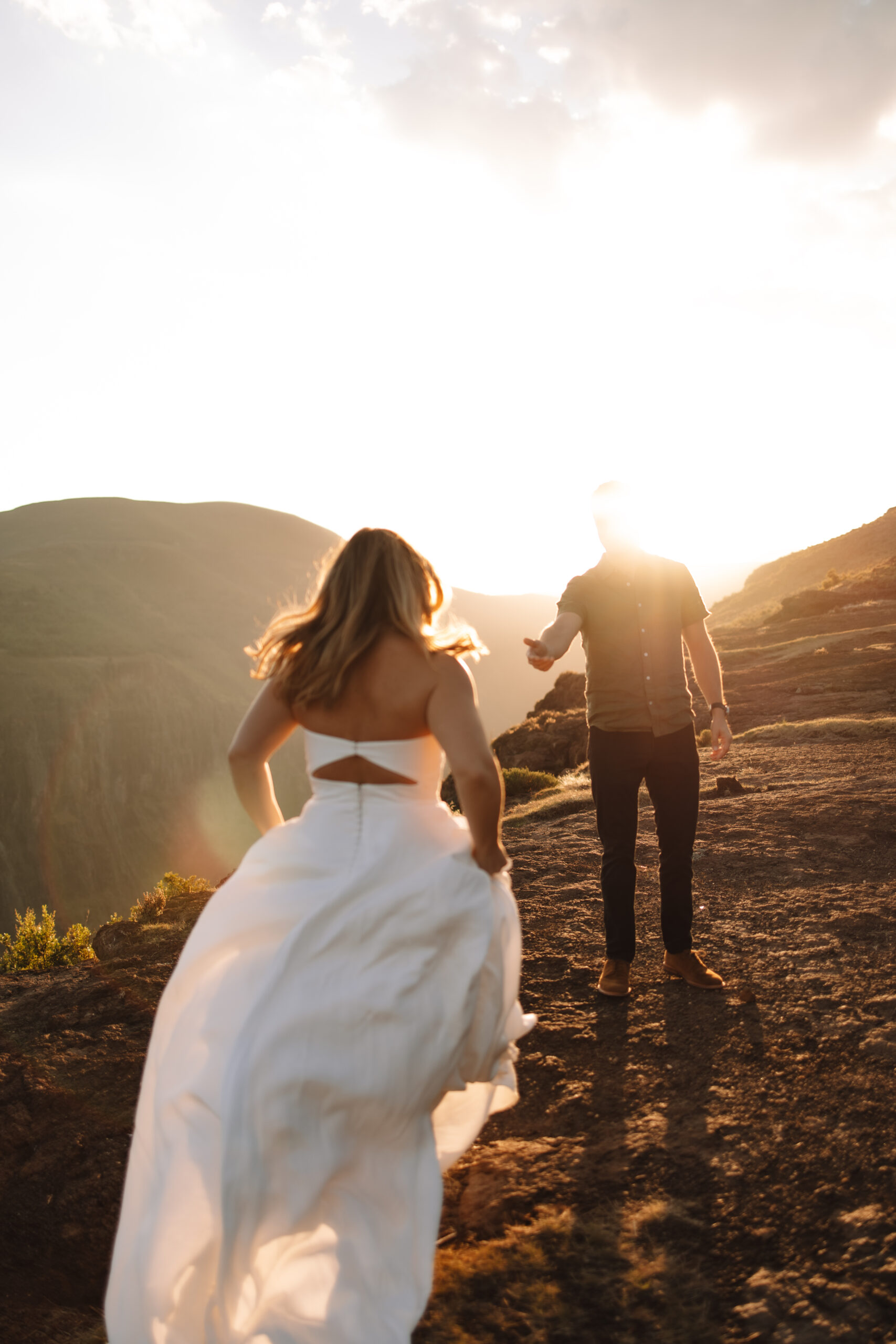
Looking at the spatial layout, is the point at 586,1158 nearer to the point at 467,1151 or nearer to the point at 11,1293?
the point at 467,1151

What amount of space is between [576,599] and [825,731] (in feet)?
32.5

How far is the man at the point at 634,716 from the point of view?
3.91m

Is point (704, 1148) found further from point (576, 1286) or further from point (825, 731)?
point (825, 731)

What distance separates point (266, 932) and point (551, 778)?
34.0ft

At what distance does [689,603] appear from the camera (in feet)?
13.5

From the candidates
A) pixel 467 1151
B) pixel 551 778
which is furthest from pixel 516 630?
pixel 467 1151

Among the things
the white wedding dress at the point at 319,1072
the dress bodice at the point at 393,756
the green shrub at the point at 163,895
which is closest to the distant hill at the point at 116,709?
the green shrub at the point at 163,895

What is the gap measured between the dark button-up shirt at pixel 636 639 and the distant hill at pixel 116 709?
156 ft

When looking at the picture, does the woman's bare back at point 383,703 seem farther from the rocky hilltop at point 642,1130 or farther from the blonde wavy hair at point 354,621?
the rocky hilltop at point 642,1130

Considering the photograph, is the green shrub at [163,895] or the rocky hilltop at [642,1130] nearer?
the rocky hilltop at [642,1130]

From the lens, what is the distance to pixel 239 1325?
193 centimetres

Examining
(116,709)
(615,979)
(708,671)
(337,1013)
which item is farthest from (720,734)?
(116,709)

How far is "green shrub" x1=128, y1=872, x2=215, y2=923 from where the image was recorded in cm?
683

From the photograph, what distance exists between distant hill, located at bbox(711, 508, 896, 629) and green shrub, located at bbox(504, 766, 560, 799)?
31407 mm
